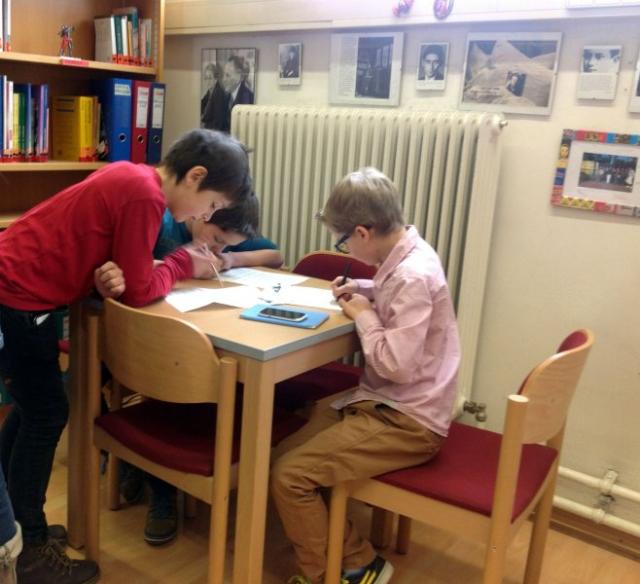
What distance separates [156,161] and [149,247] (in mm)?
1547

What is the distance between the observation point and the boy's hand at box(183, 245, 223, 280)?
197cm

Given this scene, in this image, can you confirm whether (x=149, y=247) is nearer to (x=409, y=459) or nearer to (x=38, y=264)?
(x=38, y=264)

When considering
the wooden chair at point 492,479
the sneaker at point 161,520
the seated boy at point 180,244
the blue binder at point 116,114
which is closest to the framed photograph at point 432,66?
the seated boy at point 180,244

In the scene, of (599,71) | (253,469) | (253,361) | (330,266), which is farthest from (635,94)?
(253,469)

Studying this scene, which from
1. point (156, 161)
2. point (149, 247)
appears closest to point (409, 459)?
point (149, 247)

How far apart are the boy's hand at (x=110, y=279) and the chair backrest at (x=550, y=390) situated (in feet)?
2.97

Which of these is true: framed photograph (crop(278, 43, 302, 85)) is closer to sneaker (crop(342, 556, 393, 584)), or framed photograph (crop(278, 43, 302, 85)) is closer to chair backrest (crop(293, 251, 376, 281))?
chair backrest (crop(293, 251, 376, 281))

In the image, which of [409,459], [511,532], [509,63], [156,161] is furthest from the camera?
[156,161]

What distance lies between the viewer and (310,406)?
192cm

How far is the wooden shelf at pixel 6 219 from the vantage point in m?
2.57

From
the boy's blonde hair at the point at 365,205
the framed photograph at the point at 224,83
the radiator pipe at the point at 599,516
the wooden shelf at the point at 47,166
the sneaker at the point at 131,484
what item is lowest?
the sneaker at the point at 131,484

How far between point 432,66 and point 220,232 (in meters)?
0.91

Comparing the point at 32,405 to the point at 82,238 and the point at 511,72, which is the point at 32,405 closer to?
the point at 82,238

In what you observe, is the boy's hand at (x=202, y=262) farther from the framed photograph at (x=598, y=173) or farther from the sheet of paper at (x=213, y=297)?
the framed photograph at (x=598, y=173)
